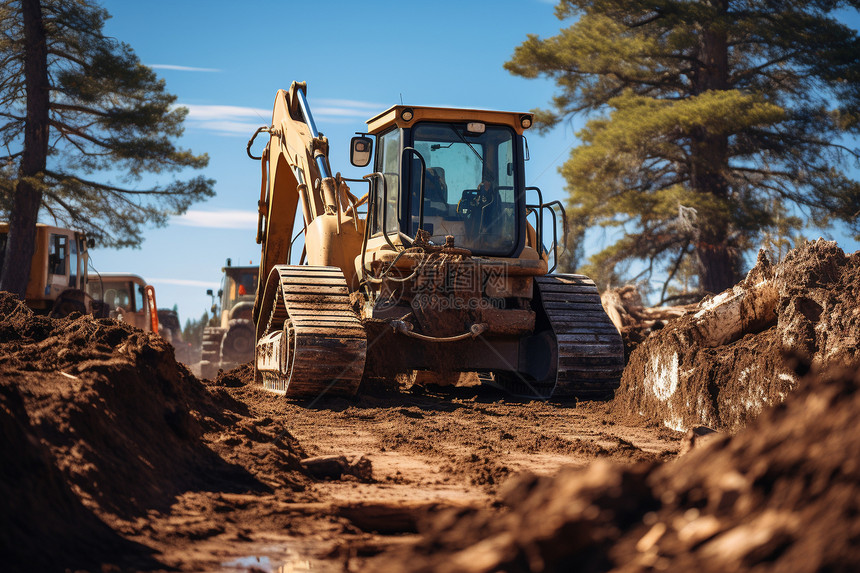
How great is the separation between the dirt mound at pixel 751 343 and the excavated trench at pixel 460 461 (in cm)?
2

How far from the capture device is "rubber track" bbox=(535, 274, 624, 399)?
29.1ft

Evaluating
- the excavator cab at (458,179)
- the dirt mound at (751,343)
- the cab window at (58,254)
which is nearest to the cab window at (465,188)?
the excavator cab at (458,179)

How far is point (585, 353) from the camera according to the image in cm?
888

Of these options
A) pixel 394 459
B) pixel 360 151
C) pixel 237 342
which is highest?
pixel 360 151

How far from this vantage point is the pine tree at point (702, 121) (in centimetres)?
1800

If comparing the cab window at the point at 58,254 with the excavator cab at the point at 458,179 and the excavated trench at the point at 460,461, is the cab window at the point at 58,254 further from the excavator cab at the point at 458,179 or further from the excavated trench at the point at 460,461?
the excavator cab at the point at 458,179

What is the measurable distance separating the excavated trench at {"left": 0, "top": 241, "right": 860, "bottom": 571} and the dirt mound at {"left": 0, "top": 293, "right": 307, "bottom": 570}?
0.01 meters

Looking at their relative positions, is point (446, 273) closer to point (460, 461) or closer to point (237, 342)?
point (460, 461)

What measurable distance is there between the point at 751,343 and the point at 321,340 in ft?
12.2

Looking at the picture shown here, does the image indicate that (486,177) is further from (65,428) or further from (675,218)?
(675,218)

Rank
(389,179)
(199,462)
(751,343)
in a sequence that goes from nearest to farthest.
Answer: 1. (199,462)
2. (751,343)
3. (389,179)

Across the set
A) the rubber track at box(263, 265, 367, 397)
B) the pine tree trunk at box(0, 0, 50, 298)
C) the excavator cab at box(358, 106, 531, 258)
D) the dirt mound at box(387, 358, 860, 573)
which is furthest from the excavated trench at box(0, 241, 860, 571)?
the pine tree trunk at box(0, 0, 50, 298)

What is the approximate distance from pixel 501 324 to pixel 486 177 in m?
1.68

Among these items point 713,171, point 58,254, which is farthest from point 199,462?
point 713,171
